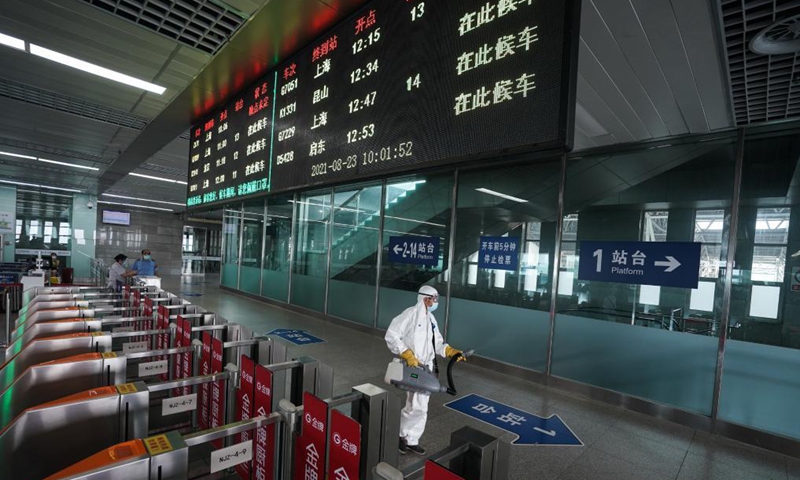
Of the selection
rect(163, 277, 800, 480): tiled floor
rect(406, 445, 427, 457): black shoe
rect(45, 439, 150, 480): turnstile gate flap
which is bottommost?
rect(163, 277, 800, 480): tiled floor

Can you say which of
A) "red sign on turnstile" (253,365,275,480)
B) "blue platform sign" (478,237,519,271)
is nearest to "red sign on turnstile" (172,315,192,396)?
"red sign on turnstile" (253,365,275,480)

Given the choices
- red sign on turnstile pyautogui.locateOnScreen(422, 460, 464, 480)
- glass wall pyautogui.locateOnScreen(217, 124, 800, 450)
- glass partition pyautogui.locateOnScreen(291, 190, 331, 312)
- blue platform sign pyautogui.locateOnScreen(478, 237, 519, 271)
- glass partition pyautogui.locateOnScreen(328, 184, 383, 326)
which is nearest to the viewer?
red sign on turnstile pyautogui.locateOnScreen(422, 460, 464, 480)

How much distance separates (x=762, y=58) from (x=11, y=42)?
7882 mm

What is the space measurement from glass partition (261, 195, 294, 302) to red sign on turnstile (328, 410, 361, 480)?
25.3 ft

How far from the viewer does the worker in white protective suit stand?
2.84 metres

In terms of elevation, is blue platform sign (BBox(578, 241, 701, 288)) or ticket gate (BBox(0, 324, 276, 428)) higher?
blue platform sign (BBox(578, 241, 701, 288))

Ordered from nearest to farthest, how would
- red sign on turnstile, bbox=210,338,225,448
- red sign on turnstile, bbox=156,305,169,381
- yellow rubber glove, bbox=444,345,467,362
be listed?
red sign on turnstile, bbox=210,338,225,448 < yellow rubber glove, bbox=444,345,467,362 < red sign on turnstile, bbox=156,305,169,381

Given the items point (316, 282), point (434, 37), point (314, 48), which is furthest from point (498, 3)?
point (316, 282)

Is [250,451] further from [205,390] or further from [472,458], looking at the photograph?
[205,390]

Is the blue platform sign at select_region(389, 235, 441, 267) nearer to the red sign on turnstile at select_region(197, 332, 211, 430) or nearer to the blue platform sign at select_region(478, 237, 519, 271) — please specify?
the blue platform sign at select_region(478, 237, 519, 271)

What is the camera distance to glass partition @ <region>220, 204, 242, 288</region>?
35.7 ft

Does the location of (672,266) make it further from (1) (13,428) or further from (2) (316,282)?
(2) (316,282)

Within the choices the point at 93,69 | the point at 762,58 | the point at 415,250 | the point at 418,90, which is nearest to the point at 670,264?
the point at 762,58

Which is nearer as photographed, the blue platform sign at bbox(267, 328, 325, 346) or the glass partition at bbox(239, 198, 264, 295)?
the blue platform sign at bbox(267, 328, 325, 346)
